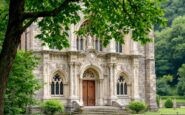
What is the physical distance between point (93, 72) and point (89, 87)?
141cm

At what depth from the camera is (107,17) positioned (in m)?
10.3

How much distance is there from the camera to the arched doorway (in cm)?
3550

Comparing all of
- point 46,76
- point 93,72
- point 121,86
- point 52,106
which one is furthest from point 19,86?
point 121,86

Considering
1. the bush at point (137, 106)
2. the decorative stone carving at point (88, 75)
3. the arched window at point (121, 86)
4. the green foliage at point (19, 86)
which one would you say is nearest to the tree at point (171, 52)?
the arched window at point (121, 86)

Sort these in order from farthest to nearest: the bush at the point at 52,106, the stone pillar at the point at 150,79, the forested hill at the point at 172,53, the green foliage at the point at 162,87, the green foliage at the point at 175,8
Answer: the green foliage at the point at 175,8 < the forested hill at the point at 172,53 < the green foliage at the point at 162,87 < the stone pillar at the point at 150,79 < the bush at the point at 52,106

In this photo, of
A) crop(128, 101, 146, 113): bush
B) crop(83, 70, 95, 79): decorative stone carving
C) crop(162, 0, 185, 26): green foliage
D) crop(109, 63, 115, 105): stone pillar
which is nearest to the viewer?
crop(128, 101, 146, 113): bush

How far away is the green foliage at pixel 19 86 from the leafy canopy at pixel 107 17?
9771mm

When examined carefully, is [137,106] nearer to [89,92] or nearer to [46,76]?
[89,92]

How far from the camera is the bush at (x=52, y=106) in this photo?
101 feet

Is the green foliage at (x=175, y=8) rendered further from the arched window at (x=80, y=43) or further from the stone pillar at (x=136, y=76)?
the arched window at (x=80, y=43)

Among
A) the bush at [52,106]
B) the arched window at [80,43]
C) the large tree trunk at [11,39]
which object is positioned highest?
the arched window at [80,43]

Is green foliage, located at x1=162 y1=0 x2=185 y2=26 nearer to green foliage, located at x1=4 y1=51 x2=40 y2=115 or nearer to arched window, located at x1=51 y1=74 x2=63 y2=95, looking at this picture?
arched window, located at x1=51 y1=74 x2=63 y2=95

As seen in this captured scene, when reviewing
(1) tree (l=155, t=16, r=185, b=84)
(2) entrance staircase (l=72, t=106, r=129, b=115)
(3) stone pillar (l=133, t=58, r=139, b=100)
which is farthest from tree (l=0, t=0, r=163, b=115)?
(1) tree (l=155, t=16, r=185, b=84)

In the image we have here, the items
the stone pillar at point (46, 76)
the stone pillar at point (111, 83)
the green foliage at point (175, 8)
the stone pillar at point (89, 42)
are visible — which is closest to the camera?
the stone pillar at point (46, 76)
